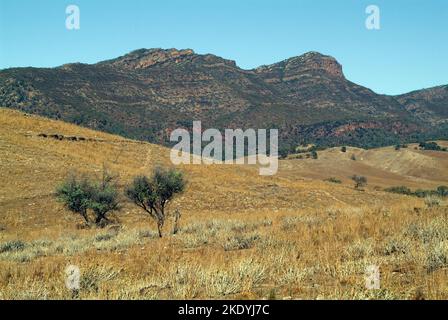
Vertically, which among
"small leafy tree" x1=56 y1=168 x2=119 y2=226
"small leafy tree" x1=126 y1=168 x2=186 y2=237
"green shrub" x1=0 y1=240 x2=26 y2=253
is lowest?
"green shrub" x1=0 y1=240 x2=26 y2=253

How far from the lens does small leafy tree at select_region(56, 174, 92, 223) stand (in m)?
28.8

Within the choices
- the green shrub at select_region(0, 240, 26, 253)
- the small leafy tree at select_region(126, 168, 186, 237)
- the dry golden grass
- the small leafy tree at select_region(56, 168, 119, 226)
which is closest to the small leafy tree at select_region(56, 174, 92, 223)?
the small leafy tree at select_region(56, 168, 119, 226)

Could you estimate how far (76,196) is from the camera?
95.0 ft

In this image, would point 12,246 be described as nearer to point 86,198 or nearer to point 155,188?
point 155,188

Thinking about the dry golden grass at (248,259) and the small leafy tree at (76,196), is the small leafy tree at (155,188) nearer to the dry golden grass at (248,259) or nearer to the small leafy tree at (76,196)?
the dry golden grass at (248,259)

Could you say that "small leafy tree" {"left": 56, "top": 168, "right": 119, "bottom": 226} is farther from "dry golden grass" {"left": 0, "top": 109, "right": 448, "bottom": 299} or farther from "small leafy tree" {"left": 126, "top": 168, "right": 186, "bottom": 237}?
"small leafy tree" {"left": 126, "top": 168, "right": 186, "bottom": 237}

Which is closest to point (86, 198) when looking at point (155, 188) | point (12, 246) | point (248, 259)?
point (155, 188)

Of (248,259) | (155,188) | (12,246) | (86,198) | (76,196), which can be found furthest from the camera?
(86,198)

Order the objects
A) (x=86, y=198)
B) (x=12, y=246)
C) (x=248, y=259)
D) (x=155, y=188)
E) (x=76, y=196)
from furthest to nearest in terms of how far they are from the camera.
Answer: (x=86, y=198), (x=76, y=196), (x=155, y=188), (x=12, y=246), (x=248, y=259)

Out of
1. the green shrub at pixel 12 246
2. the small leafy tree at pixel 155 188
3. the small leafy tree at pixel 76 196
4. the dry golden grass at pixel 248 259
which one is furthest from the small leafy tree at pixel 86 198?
the green shrub at pixel 12 246
